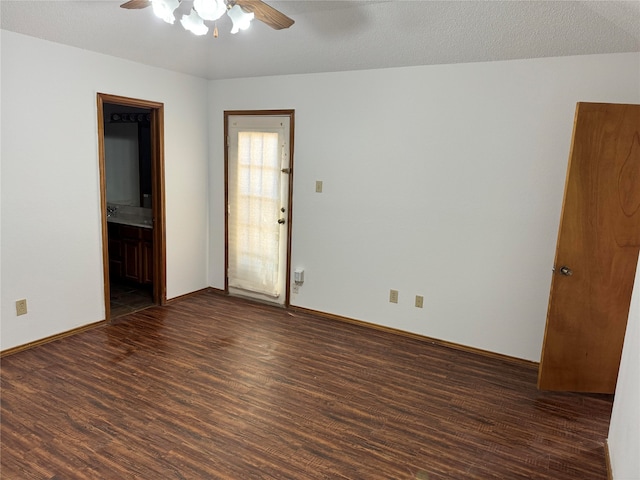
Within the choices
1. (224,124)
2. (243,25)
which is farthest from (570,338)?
(224,124)

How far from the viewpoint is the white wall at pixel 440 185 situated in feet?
10.8

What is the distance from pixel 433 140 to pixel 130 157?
3.78 m

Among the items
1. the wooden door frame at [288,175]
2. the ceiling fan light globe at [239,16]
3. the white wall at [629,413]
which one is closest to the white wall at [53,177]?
the wooden door frame at [288,175]

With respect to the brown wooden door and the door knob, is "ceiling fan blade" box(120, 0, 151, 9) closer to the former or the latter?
the brown wooden door

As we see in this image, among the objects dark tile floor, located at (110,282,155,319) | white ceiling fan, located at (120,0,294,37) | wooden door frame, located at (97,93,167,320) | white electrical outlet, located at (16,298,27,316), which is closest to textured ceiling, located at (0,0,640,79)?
wooden door frame, located at (97,93,167,320)

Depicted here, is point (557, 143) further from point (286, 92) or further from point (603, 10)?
point (286, 92)

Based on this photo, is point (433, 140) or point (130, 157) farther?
point (130, 157)

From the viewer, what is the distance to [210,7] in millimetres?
1936

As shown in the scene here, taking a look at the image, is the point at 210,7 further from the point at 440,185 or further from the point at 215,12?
the point at 440,185

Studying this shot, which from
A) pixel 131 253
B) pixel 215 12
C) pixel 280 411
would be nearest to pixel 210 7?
pixel 215 12

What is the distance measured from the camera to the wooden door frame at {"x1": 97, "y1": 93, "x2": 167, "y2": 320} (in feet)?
12.5

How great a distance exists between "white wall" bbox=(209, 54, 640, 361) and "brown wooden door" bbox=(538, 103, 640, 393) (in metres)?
0.38

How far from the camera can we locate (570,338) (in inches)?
120

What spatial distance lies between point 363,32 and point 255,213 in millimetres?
2165
